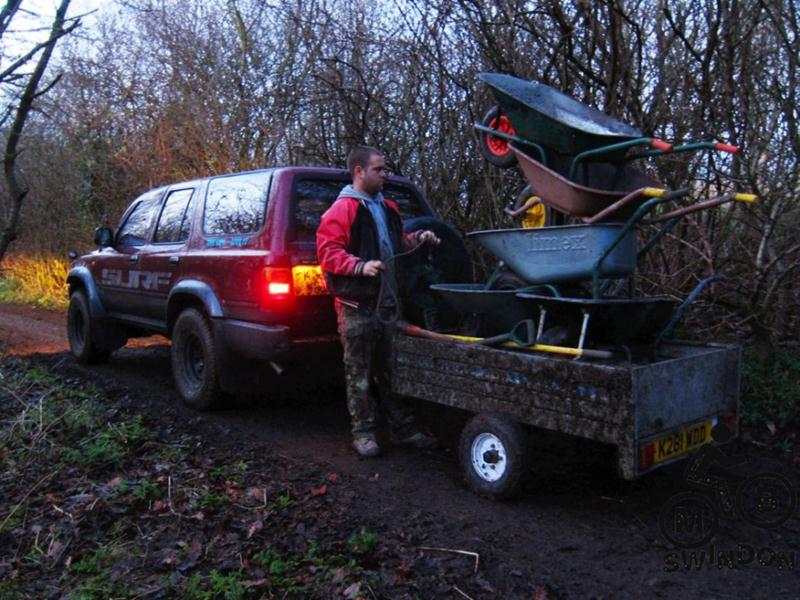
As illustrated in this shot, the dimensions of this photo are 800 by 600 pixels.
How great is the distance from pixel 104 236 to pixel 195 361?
219cm

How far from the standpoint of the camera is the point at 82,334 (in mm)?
8102

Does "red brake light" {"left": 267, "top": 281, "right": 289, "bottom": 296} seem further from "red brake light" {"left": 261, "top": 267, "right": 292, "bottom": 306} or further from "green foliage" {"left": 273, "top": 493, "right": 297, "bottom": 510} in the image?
"green foliage" {"left": 273, "top": 493, "right": 297, "bottom": 510}

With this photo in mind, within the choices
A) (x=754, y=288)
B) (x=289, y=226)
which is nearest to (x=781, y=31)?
Result: (x=754, y=288)

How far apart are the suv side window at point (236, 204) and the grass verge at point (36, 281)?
995 cm

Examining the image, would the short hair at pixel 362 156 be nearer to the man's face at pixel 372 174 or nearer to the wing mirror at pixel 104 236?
the man's face at pixel 372 174

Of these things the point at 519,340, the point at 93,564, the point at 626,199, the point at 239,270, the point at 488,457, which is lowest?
the point at 93,564

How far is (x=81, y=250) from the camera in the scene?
15.9 metres

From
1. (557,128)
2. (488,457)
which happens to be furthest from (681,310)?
(488,457)

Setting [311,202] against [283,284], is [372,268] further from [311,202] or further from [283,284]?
[311,202]

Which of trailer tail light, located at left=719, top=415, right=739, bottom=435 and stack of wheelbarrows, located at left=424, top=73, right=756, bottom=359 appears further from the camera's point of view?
trailer tail light, located at left=719, top=415, right=739, bottom=435

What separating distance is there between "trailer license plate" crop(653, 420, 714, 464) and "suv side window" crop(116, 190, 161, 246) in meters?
5.29

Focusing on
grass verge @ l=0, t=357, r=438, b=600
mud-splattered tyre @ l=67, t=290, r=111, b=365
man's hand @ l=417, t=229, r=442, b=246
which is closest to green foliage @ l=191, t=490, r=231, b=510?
grass verge @ l=0, t=357, r=438, b=600

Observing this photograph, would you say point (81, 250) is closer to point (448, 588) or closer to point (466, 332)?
point (466, 332)

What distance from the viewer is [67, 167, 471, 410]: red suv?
199 inches
